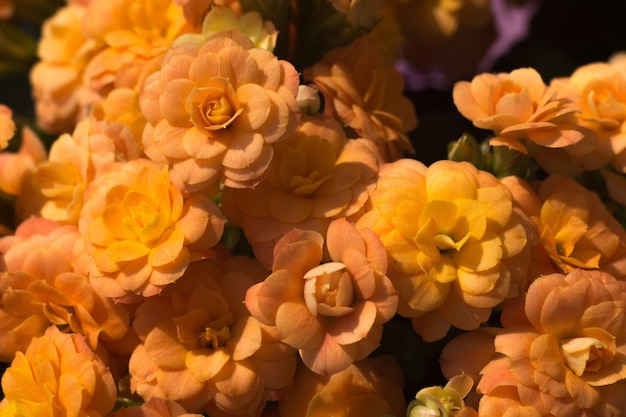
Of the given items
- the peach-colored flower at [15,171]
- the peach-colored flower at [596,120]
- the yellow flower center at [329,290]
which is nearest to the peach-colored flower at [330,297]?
the yellow flower center at [329,290]

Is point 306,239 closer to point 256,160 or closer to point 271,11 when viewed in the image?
point 256,160

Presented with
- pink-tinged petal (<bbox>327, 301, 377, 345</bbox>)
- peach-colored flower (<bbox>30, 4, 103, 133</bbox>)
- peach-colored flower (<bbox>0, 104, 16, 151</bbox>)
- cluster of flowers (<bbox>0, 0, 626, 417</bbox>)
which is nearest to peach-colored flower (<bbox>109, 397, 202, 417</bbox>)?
cluster of flowers (<bbox>0, 0, 626, 417</bbox>)

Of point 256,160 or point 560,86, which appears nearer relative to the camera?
point 256,160

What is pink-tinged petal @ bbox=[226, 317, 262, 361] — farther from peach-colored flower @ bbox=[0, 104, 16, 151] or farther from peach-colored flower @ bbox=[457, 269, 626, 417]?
peach-colored flower @ bbox=[0, 104, 16, 151]

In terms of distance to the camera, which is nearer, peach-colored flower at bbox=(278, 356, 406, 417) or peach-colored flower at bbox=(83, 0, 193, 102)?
peach-colored flower at bbox=(278, 356, 406, 417)

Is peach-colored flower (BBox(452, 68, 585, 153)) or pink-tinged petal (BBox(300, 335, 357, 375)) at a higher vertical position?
peach-colored flower (BBox(452, 68, 585, 153))

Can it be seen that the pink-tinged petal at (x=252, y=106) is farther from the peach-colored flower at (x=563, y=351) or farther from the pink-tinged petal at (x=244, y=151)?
the peach-colored flower at (x=563, y=351)

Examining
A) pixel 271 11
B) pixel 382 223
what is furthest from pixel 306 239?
pixel 271 11
